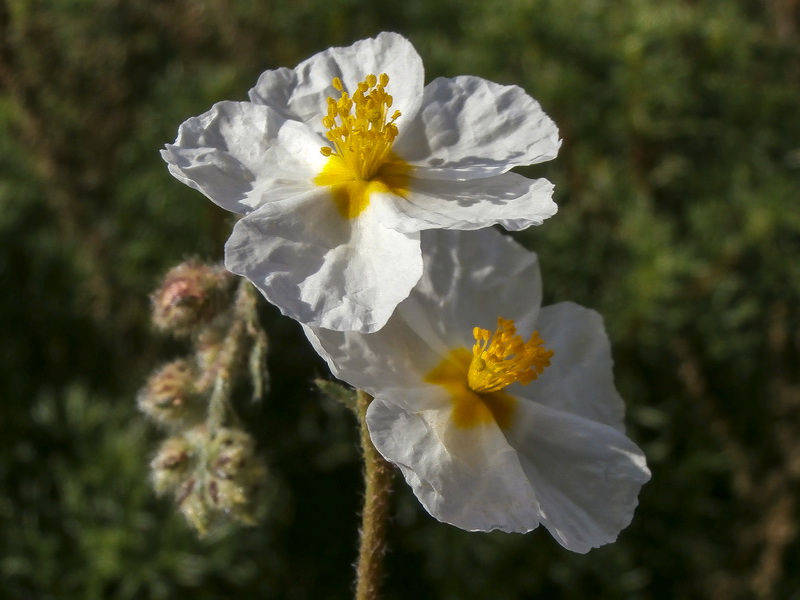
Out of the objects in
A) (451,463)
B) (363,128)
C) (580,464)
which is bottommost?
(580,464)

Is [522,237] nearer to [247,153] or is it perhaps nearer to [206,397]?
[206,397]

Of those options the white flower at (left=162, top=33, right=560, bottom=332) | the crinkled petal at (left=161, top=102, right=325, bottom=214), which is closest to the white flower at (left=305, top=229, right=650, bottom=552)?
the white flower at (left=162, top=33, right=560, bottom=332)

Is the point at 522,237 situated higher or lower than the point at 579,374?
lower

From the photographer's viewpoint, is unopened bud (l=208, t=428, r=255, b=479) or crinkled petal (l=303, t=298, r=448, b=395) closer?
crinkled petal (l=303, t=298, r=448, b=395)

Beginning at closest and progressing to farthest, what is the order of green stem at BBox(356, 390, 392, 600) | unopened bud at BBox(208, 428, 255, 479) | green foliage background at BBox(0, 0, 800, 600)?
1. green stem at BBox(356, 390, 392, 600)
2. unopened bud at BBox(208, 428, 255, 479)
3. green foliage background at BBox(0, 0, 800, 600)

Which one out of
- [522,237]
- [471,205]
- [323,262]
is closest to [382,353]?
[323,262]

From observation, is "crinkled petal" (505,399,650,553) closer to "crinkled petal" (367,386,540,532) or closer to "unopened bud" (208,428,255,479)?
"crinkled petal" (367,386,540,532)
